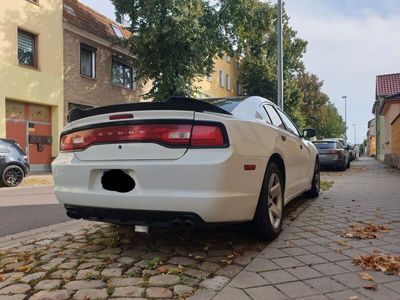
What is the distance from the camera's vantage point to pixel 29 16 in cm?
1752

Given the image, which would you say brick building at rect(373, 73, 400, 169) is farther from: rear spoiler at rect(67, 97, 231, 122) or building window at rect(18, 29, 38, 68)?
rear spoiler at rect(67, 97, 231, 122)

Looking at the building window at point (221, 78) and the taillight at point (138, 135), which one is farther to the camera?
the building window at point (221, 78)

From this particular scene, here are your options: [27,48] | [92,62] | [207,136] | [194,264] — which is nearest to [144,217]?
[194,264]

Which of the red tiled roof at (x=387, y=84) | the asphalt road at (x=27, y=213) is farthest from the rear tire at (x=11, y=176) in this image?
the red tiled roof at (x=387, y=84)

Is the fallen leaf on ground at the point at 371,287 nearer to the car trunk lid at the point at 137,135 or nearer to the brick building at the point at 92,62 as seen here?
the car trunk lid at the point at 137,135

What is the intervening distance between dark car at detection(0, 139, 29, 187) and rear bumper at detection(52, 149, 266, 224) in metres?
9.24

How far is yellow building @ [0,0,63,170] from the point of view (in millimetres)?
16547

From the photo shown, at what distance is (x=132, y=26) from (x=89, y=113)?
682 inches

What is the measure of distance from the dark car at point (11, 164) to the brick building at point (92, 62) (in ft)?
23.3

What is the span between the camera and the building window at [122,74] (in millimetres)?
23392

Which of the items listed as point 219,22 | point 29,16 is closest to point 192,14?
point 219,22

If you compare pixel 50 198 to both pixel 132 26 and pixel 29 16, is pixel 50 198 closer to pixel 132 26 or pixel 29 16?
pixel 29 16

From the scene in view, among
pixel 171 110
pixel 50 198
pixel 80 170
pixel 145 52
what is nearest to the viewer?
pixel 171 110

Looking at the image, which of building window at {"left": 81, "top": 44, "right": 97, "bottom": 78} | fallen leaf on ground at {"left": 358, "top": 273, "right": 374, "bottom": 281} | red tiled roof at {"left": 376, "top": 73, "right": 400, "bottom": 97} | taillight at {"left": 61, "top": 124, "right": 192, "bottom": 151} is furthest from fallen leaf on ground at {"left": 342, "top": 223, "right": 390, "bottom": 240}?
red tiled roof at {"left": 376, "top": 73, "right": 400, "bottom": 97}
